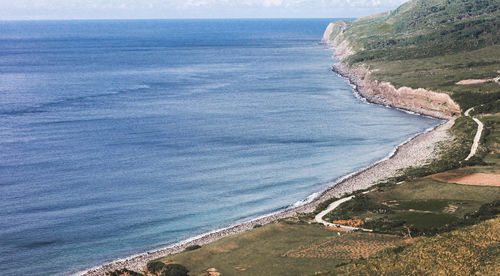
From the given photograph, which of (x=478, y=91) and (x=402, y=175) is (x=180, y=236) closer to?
(x=402, y=175)

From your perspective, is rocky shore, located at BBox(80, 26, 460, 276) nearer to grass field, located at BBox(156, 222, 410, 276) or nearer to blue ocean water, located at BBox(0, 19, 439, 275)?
blue ocean water, located at BBox(0, 19, 439, 275)

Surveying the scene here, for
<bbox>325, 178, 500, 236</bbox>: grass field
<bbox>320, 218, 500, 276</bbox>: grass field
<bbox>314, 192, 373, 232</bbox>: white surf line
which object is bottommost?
<bbox>325, 178, 500, 236</bbox>: grass field

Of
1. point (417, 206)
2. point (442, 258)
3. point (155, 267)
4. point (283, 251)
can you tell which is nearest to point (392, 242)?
point (442, 258)

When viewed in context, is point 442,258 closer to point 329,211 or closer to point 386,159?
point 329,211

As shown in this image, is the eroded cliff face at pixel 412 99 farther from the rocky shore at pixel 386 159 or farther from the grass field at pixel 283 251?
the grass field at pixel 283 251

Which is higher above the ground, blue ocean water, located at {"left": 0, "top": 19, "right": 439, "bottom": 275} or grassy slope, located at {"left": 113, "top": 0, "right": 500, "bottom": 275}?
blue ocean water, located at {"left": 0, "top": 19, "right": 439, "bottom": 275}

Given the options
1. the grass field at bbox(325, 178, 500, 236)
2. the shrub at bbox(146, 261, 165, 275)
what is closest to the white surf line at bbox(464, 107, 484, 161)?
the grass field at bbox(325, 178, 500, 236)

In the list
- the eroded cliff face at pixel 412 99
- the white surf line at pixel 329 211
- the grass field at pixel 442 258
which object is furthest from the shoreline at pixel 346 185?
the grass field at pixel 442 258
